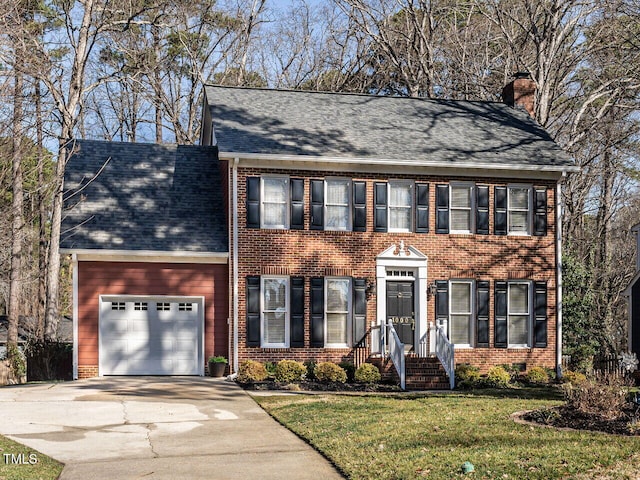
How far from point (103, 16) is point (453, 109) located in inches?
546

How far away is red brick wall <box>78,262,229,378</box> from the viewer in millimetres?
23109

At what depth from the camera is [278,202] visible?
78.6 feet

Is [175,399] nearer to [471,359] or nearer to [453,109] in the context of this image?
[471,359]

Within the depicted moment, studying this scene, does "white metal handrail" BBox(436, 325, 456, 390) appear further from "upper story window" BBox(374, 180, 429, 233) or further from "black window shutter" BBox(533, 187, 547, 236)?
"black window shutter" BBox(533, 187, 547, 236)

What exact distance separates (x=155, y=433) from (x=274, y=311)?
1001cm

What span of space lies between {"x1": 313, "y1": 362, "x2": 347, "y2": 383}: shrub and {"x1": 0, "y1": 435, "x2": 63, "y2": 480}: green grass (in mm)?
11066

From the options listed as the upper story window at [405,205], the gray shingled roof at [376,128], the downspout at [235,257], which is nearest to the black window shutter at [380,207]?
the upper story window at [405,205]

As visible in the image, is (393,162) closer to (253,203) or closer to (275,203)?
(275,203)

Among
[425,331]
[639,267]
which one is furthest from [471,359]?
[639,267]

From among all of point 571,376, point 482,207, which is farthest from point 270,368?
point 571,376

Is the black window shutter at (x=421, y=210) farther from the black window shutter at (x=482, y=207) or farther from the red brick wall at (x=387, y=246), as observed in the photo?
the black window shutter at (x=482, y=207)

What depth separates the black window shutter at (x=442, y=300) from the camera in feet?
80.9

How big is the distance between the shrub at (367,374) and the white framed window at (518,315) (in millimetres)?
4703

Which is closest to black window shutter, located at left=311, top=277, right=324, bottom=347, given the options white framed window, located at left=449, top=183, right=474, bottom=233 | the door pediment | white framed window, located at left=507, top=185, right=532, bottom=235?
the door pediment
